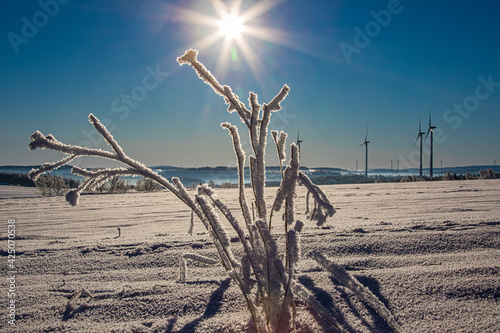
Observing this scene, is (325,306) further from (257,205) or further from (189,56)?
(189,56)

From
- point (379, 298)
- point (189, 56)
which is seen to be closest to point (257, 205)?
point (189, 56)

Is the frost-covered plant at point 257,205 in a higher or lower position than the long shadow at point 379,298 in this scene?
higher

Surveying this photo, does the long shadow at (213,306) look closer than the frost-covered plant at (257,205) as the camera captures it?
No

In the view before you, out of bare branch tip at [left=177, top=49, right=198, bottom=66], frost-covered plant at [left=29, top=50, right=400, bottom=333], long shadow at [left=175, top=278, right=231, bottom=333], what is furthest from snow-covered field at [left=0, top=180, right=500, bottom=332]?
bare branch tip at [left=177, top=49, right=198, bottom=66]

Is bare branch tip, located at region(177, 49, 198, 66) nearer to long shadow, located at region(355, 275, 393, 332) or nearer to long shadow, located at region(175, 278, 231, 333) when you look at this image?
long shadow, located at region(175, 278, 231, 333)

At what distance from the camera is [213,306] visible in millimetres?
955

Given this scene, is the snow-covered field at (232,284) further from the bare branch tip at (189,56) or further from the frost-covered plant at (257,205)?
the bare branch tip at (189,56)

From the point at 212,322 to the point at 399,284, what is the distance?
0.68 metres

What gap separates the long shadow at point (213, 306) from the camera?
33.3 inches

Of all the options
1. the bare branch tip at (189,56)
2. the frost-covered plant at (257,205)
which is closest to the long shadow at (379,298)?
the frost-covered plant at (257,205)

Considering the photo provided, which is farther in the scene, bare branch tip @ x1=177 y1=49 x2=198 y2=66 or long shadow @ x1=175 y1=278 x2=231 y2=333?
long shadow @ x1=175 y1=278 x2=231 y2=333

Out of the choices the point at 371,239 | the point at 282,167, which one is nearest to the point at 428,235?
the point at 371,239

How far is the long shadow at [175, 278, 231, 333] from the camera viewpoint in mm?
845

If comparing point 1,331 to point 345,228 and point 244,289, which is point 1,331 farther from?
point 345,228
